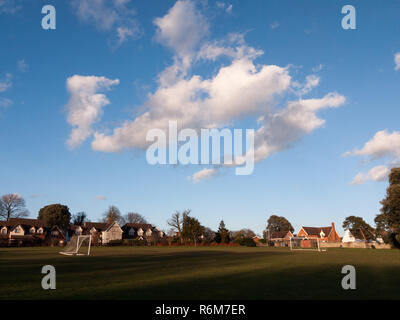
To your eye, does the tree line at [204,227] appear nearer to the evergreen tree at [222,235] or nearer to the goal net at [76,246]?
the evergreen tree at [222,235]

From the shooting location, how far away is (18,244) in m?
66.5

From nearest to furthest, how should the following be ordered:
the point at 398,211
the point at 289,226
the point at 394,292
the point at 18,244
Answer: the point at 394,292 < the point at 398,211 < the point at 18,244 < the point at 289,226

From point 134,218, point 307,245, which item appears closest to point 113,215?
point 134,218

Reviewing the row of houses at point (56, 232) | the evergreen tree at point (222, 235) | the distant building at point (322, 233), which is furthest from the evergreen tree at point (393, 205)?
the distant building at point (322, 233)

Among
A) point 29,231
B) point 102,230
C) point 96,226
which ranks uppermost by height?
point 29,231

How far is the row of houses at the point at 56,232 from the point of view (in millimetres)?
82394

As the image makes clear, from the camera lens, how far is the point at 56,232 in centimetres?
9631

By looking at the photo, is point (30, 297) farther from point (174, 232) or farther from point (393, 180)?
point (174, 232)

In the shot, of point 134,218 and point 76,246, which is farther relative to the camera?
point 134,218

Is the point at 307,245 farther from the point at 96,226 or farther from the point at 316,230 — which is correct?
the point at 96,226
